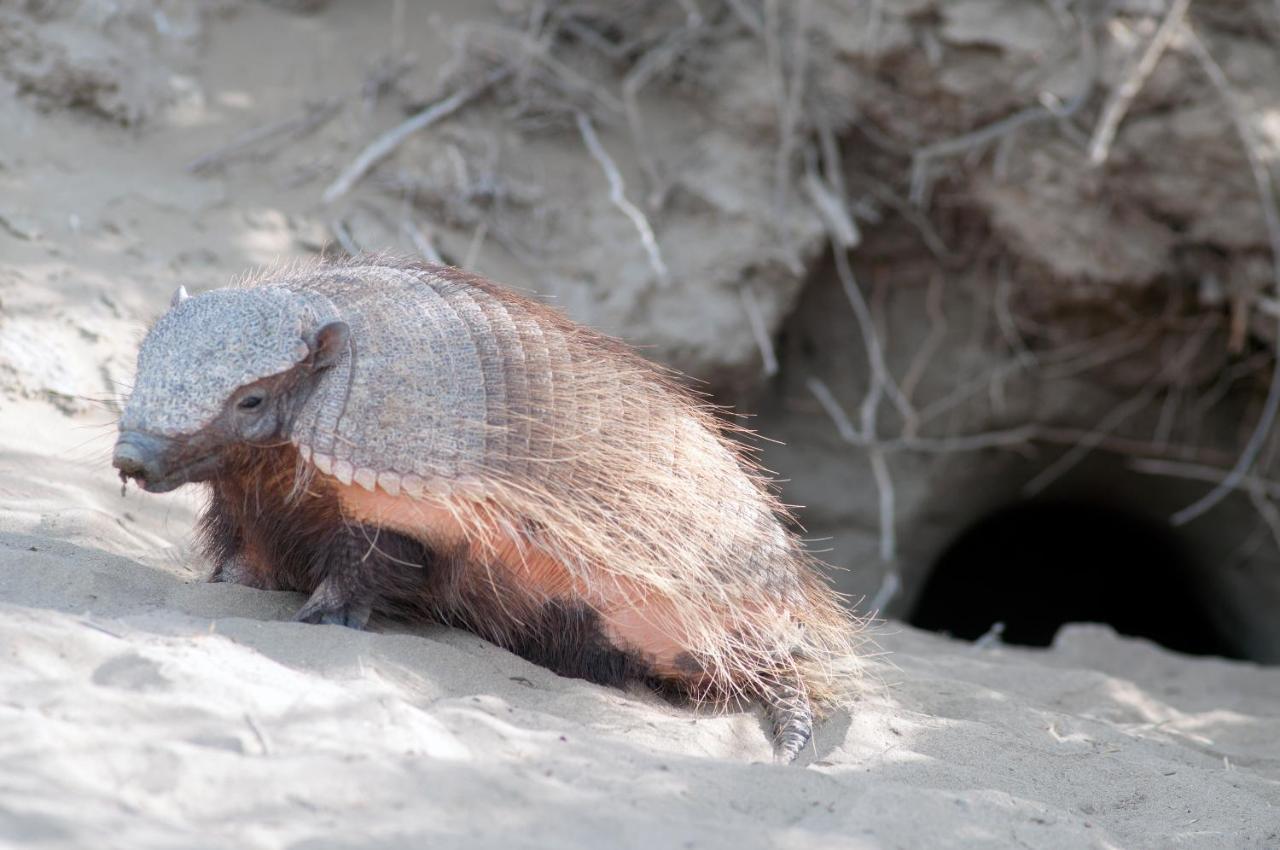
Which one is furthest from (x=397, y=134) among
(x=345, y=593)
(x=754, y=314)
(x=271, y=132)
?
(x=345, y=593)

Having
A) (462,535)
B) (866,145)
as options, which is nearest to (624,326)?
(866,145)

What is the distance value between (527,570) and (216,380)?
99 centimetres

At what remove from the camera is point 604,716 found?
321cm

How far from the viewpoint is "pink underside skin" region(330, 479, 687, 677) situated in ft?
10.5

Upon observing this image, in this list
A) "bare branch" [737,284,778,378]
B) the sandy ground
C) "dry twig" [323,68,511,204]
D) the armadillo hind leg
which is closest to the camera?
the sandy ground

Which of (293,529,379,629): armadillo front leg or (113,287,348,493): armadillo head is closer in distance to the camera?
(113,287,348,493): armadillo head

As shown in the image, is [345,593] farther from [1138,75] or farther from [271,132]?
[1138,75]

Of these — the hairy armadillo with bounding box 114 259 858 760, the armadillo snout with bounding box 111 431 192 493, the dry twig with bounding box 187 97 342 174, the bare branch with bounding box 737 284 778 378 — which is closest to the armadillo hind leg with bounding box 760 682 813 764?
the hairy armadillo with bounding box 114 259 858 760

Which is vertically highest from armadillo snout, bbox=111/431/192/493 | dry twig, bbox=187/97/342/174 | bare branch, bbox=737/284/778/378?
dry twig, bbox=187/97/342/174

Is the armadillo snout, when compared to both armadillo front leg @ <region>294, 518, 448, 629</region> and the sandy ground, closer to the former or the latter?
the sandy ground

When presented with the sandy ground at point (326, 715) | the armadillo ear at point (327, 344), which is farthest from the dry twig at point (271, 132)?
the armadillo ear at point (327, 344)

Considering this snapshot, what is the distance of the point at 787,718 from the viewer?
11.9 ft

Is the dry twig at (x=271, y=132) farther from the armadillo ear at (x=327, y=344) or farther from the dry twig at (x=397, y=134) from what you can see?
the armadillo ear at (x=327, y=344)

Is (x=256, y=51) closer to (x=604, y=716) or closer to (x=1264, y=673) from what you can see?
(x=604, y=716)
